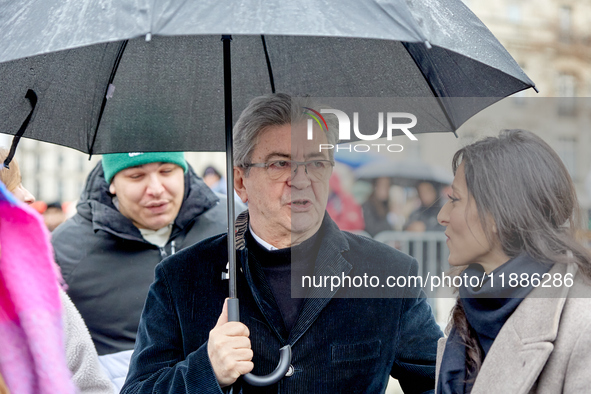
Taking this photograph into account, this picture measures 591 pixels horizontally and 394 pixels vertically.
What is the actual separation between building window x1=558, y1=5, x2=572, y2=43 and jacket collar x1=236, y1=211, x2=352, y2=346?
32339mm

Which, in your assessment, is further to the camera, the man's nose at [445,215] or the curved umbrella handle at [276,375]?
the man's nose at [445,215]

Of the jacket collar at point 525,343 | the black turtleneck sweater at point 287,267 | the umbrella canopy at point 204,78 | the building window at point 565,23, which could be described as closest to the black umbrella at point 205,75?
the umbrella canopy at point 204,78

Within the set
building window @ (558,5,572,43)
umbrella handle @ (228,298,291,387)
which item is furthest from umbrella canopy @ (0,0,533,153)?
building window @ (558,5,572,43)

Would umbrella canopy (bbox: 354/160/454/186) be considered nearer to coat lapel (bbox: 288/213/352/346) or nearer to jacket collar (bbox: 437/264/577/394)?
coat lapel (bbox: 288/213/352/346)

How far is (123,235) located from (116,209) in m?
0.18

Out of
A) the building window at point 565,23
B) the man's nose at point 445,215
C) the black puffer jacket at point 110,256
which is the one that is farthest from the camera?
the building window at point 565,23

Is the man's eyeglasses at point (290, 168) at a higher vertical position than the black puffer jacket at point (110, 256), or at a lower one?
higher

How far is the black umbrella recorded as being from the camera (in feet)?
6.00

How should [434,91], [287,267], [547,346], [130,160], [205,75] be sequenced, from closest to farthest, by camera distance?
[547,346] < [287,267] < [434,91] < [205,75] < [130,160]

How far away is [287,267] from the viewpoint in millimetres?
2592

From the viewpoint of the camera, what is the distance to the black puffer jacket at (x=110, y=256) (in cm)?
354

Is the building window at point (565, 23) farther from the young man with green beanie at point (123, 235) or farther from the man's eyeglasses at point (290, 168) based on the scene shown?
the man's eyeglasses at point (290, 168)

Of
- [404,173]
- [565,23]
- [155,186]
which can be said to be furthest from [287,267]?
[565,23]

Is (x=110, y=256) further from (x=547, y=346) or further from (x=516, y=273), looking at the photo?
(x=547, y=346)
